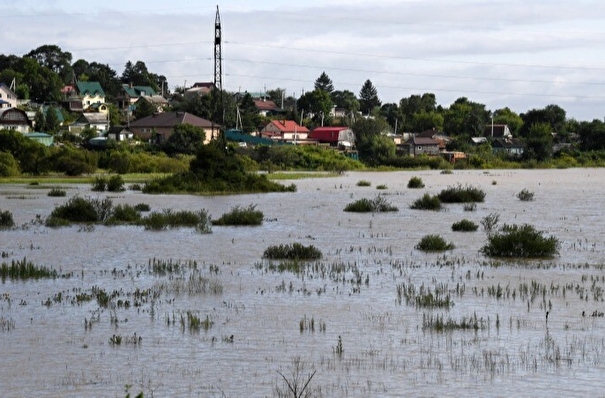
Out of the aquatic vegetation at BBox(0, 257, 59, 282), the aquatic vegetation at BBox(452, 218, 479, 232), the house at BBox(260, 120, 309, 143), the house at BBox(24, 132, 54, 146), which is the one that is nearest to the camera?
the aquatic vegetation at BBox(0, 257, 59, 282)

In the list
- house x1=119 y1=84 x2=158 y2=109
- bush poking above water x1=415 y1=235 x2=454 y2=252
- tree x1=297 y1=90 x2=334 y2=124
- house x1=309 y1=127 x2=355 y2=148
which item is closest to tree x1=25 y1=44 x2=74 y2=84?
house x1=119 y1=84 x2=158 y2=109

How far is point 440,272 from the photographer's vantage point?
26000mm

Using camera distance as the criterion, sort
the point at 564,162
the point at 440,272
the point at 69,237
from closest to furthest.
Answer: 1. the point at 440,272
2. the point at 69,237
3. the point at 564,162

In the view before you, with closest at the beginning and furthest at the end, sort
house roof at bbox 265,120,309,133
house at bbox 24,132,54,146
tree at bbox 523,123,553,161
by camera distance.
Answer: house at bbox 24,132,54,146 < tree at bbox 523,123,553,161 < house roof at bbox 265,120,309,133

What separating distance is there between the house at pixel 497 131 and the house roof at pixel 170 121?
193 feet

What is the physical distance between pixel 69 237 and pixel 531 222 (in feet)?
62.2

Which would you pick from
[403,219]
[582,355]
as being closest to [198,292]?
[582,355]

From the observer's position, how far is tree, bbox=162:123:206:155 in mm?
101188

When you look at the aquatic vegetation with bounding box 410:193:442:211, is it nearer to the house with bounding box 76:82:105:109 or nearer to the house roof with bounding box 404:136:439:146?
the house roof with bounding box 404:136:439:146

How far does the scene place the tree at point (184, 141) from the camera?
332 feet

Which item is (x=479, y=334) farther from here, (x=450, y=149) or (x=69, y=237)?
(x=450, y=149)

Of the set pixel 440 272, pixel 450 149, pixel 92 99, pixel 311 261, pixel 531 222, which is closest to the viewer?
pixel 440 272

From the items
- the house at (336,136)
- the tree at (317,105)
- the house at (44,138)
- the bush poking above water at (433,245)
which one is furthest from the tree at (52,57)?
the bush poking above water at (433,245)

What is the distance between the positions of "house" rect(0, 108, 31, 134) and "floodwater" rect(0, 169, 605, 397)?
7775cm
